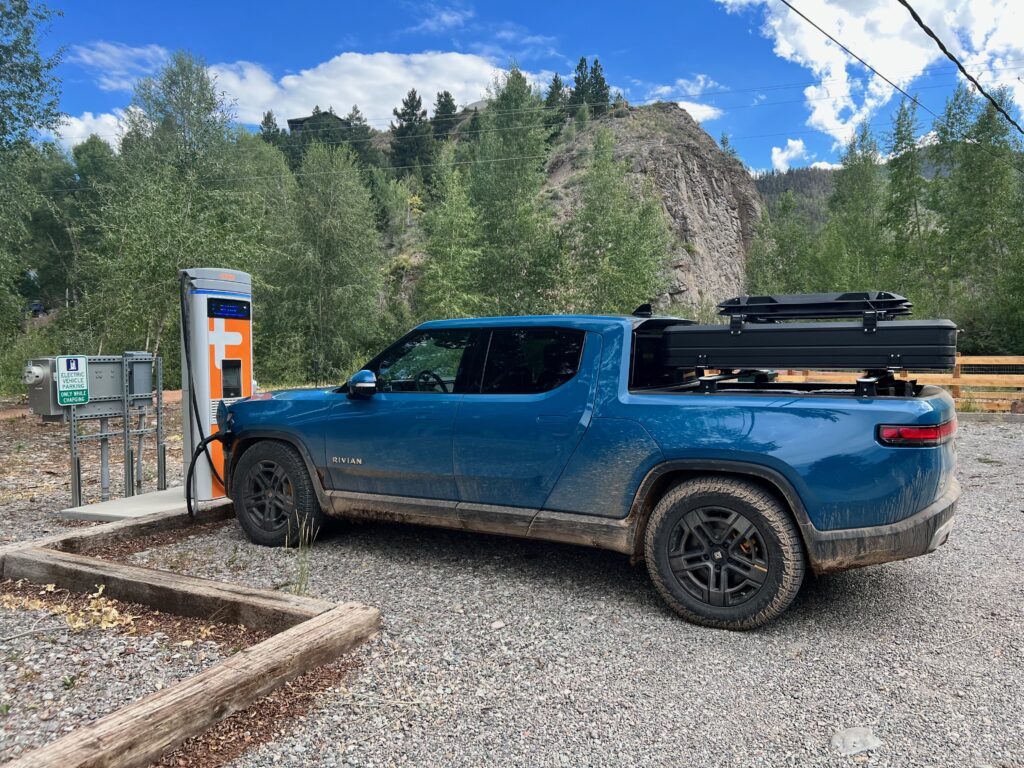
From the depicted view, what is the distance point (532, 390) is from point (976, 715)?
2.54 m

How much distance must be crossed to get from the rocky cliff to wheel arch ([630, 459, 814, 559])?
163ft

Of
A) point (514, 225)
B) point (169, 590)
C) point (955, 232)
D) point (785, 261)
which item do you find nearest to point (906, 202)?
point (955, 232)

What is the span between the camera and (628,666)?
308 cm

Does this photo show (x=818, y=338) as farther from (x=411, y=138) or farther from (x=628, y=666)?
(x=411, y=138)

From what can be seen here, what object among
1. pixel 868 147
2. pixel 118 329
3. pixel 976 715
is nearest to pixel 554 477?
pixel 976 715

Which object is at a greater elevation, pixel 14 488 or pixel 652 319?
pixel 652 319

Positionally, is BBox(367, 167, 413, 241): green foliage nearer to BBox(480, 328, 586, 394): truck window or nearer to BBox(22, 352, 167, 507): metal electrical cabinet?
BBox(22, 352, 167, 507): metal electrical cabinet

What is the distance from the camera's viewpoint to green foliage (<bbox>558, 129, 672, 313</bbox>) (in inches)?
1238

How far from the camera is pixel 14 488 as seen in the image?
7398 millimetres

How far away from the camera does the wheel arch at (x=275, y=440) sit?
4738mm

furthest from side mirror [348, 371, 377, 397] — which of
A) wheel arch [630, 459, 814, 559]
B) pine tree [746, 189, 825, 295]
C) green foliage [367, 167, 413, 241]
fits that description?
green foliage [367, 167, 413, 241]

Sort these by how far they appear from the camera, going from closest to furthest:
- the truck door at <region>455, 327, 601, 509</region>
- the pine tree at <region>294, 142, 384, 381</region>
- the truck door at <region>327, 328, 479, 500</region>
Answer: the truck door at <region>455, 327, 601, 509</region>, the truck door at <region>327, 328, 479, 500</region>, the pine tree at <region>294, 142, 384, 381</region>

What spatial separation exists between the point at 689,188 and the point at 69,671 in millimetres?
66785

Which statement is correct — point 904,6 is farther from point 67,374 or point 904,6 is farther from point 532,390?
point 67,374
